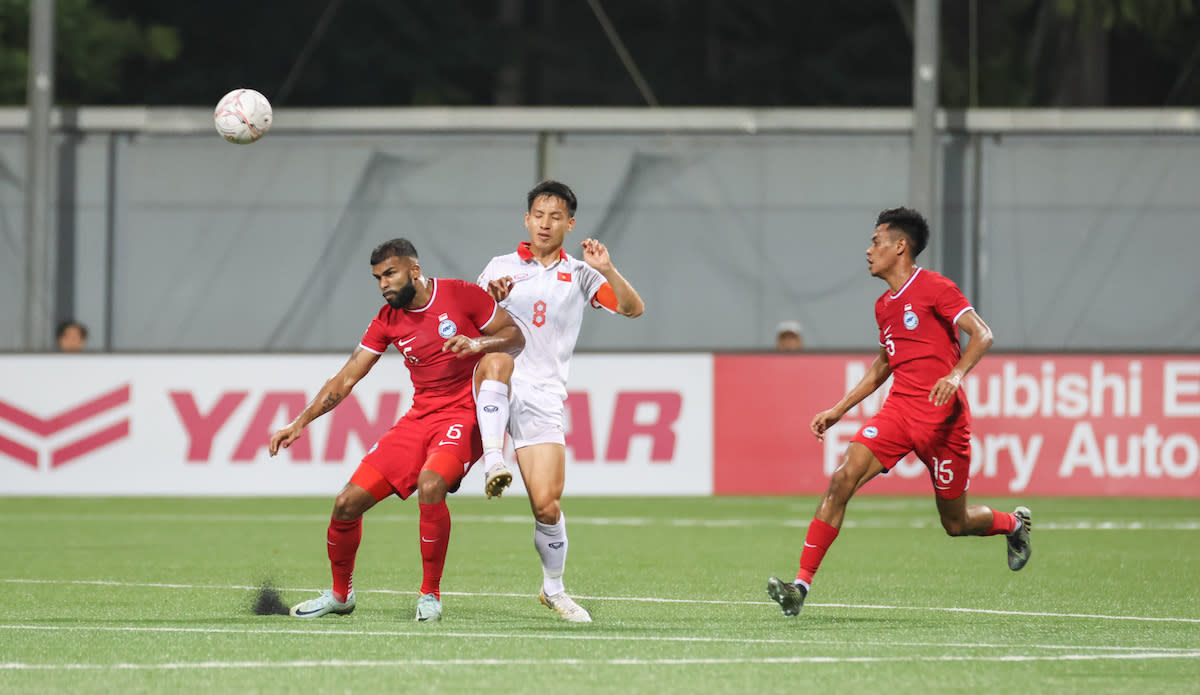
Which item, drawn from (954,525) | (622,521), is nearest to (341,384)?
(954,525)

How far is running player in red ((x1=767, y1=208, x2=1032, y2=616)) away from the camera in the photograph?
9.71m

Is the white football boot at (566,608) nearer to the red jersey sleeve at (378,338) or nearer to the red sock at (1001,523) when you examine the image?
the red jersey sleeve at (378,338)

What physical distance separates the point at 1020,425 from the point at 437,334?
408 inches

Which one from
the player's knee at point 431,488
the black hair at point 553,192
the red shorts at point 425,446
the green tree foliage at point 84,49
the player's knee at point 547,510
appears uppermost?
the green tree foliage at point 84,49

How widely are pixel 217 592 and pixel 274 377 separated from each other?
8.33 m

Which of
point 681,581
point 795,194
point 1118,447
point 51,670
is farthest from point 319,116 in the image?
point 51,670

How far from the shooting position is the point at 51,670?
7.60 metres

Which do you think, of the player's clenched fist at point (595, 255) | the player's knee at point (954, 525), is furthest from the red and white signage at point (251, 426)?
the player's clenched fist at point (595, 255)

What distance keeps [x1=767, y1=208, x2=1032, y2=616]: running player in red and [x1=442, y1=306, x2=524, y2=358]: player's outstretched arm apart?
5.53 ft

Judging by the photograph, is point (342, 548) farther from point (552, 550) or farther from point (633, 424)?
point (633, 424)

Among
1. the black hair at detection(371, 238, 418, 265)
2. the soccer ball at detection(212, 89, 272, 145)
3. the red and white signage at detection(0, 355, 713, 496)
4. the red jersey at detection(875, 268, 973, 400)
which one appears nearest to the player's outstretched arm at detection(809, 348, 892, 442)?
the red jersey at detection(875, 268, 973, 400)

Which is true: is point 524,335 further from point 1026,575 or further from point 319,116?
point 319,116

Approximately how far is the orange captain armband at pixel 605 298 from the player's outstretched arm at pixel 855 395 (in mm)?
1281

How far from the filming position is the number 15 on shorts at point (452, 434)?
31.0 feet
